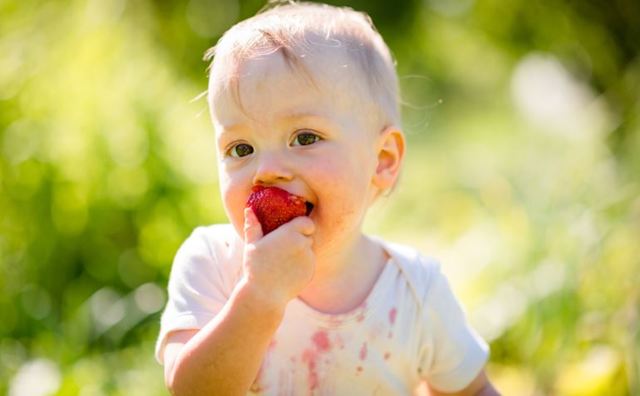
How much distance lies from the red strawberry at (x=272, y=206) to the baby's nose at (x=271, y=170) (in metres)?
0.02

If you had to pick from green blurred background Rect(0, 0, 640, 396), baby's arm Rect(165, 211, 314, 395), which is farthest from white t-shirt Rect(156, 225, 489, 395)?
green blurred background Rect(0, 0, 640, 396)

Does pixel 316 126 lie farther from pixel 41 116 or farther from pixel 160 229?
pixel 41 116

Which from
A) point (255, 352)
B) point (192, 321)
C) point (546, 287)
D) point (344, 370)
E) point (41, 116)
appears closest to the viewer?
point (255, 352)

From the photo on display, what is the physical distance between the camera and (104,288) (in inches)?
124

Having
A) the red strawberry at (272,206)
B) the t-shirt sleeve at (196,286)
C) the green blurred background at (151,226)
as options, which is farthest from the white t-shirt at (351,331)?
the green blurred background at (151,226)

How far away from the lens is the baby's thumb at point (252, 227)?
156cm

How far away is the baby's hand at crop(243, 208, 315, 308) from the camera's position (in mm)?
1525

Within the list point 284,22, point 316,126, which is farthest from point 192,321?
point 284,22

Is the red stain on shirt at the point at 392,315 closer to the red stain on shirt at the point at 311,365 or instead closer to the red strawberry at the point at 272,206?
the red stain on shirt at the point at 311,365

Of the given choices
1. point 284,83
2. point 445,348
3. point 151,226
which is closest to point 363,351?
point 445,348

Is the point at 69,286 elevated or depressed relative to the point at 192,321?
depressed

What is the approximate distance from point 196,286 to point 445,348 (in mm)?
543

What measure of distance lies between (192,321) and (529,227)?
1937 mm

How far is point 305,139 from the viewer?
1.65m
